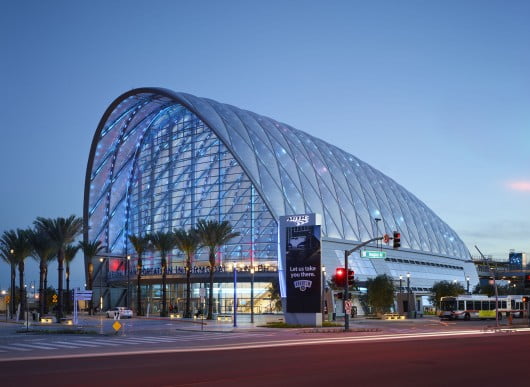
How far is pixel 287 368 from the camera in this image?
2333cm

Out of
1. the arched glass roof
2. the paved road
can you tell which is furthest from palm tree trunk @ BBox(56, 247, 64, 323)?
the paved road

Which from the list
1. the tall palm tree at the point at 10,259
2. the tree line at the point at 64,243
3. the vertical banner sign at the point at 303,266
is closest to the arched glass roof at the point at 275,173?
the tree line at the point at 64,243

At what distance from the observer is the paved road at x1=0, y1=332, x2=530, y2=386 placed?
19.5m

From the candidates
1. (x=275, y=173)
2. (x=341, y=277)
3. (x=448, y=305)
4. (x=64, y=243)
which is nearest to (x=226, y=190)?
(x=275, y=173)

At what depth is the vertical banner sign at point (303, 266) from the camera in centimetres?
5872

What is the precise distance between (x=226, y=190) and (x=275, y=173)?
26.7 feet

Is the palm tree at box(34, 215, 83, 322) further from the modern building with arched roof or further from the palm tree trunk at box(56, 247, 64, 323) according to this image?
the modern building with arched roof

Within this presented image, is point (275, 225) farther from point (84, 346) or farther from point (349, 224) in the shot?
point (84, 346)

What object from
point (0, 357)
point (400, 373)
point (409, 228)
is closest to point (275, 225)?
point (409, 228)

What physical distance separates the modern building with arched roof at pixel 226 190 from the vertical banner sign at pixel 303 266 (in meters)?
37.0

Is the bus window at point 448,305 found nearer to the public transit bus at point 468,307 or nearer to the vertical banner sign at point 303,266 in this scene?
the public transit bus at point 468,307

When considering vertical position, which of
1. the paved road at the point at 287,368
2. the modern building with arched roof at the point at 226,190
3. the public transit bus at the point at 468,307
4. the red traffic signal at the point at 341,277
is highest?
the modern building with arched roof at the point at 226,190

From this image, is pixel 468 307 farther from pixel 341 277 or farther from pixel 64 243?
pixel 64 243

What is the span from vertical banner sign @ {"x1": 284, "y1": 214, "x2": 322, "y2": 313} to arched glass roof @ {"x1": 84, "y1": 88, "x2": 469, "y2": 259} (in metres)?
37.5
